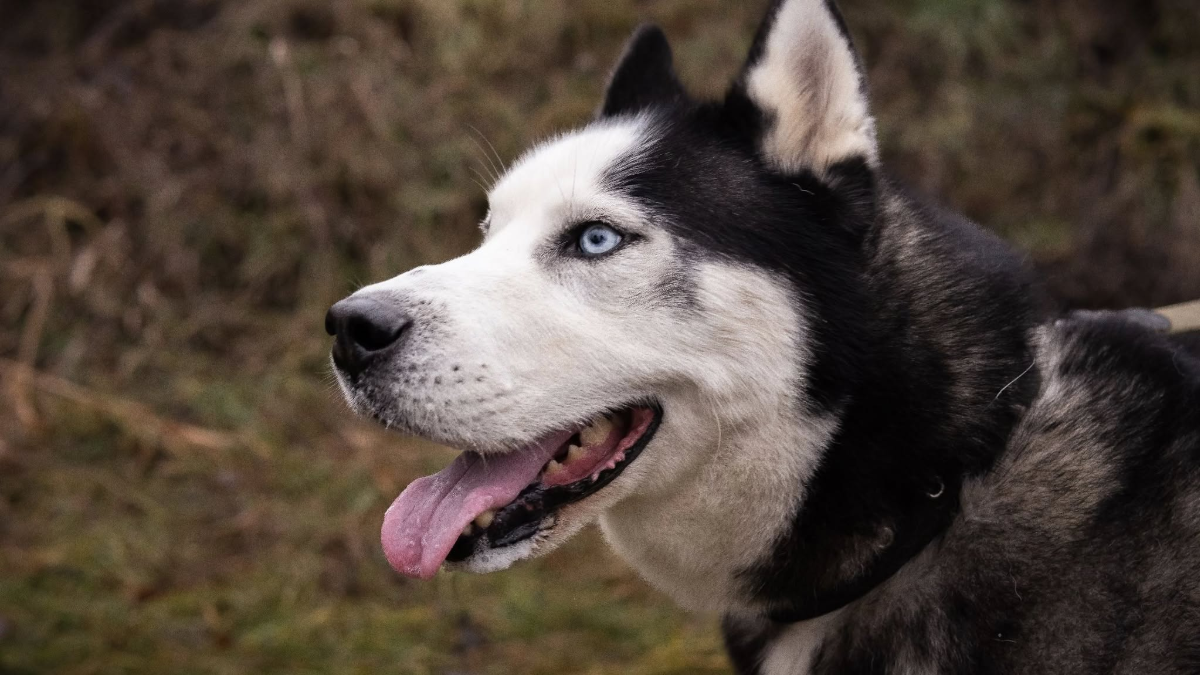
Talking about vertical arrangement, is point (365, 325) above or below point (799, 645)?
above

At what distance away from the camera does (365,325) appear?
2289 millimetres

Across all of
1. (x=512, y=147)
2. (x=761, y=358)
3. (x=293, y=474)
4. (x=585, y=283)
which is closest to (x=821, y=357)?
(x=761, y=358)

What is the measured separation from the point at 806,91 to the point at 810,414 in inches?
29.7

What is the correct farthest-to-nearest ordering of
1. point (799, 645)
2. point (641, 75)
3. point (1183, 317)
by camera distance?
1. point (641, 75)
2. point (1183, 317)
3. point (799, 645)

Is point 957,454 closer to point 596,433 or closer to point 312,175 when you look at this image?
point 596,433

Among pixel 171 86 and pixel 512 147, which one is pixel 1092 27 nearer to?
pixel 512 147

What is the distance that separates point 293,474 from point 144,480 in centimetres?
73

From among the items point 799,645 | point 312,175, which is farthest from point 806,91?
point 312,175

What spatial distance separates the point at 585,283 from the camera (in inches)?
95.6

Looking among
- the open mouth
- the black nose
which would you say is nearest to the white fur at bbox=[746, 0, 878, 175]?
the open mouth

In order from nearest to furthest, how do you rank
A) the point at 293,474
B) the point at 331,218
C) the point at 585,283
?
the point at 585,283 → the point at 293,474 → the point at 331,218

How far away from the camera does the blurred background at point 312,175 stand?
18.1 ft

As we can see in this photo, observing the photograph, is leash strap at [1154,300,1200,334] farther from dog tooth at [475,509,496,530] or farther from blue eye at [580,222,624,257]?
dog tooth at [475,509,496,530]

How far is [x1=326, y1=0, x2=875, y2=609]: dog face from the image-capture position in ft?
7.56
